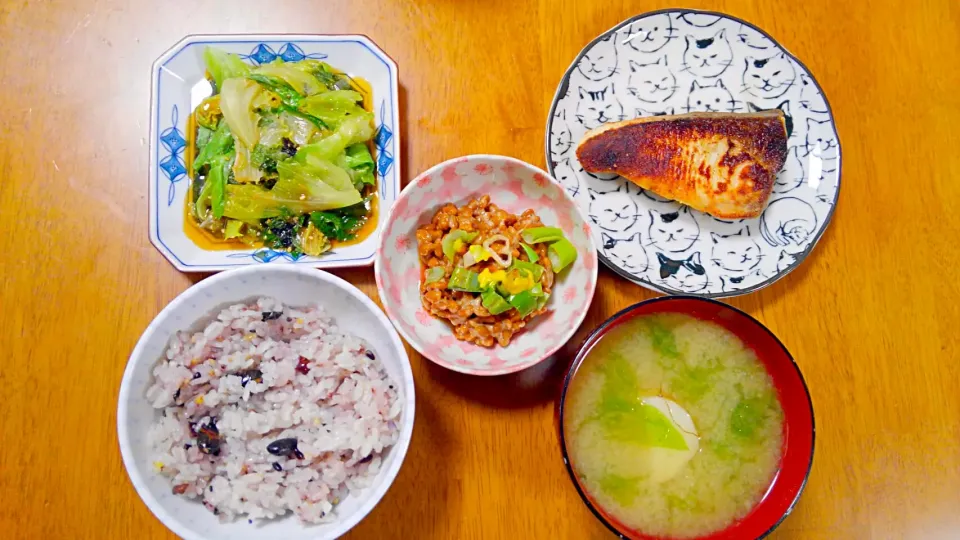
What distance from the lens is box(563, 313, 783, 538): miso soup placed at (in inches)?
59.1

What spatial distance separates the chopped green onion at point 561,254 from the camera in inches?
62.6

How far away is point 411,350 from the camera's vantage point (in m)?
1.67

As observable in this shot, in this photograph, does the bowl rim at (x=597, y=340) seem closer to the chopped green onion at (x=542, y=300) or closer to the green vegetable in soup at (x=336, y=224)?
the chopped green onion at (x=542, y=300)

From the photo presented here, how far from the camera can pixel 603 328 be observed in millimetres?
1453

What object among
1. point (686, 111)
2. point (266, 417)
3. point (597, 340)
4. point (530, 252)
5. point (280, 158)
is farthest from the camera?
point (686, 111)

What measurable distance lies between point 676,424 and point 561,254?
0.49 metres

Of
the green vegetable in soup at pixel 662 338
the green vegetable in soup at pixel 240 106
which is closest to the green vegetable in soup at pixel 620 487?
the green vegetable in soup at pixel 662 338

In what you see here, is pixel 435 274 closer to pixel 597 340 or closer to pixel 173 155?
pixel 597 340

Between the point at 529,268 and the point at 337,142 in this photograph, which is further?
the point at 337,142

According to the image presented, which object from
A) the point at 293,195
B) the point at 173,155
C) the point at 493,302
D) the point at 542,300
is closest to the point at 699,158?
the point at 542,300

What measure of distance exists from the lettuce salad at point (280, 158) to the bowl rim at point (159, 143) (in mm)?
49

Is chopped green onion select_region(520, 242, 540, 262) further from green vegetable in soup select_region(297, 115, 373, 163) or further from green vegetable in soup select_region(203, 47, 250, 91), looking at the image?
green vegetable in soup select_region(203, 47, 250, 91)

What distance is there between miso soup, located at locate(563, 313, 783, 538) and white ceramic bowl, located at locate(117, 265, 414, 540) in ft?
1.42

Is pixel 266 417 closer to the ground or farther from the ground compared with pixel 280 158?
closer to the ground
